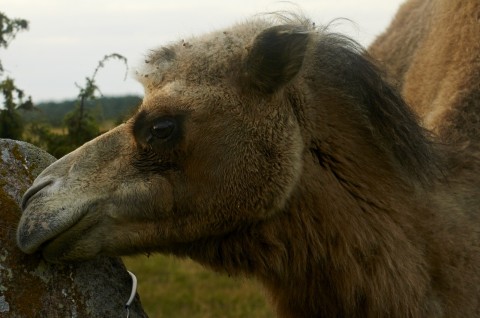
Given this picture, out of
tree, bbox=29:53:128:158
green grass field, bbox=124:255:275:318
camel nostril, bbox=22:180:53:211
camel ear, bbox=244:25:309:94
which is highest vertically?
camel ear, bbox=244:25:309:94

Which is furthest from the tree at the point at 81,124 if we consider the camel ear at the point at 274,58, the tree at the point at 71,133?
the camel ear at the point at 274,58

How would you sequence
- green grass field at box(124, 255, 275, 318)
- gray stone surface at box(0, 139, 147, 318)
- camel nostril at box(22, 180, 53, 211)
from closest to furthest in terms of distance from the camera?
gray stone surface at box(0, 139, 147, 318) < camel nostril at box(22, 180, 53, 211) < green grass field at box(124, 255, 275, 318)

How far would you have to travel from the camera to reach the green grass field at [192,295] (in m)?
12.0

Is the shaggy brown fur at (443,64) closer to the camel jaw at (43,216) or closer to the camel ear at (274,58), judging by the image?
the camel ear at (274,58)

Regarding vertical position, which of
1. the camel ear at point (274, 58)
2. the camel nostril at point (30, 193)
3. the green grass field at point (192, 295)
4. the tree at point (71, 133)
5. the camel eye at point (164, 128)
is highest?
the camel ear at point (274, 58)

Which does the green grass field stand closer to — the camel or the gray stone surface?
the camel

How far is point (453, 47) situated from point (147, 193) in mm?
3225

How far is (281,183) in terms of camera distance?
461 cm

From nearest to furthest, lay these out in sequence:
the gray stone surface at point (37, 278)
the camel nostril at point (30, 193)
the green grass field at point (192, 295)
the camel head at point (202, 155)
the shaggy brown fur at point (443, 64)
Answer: the gray stone surface at point (37, 278), the camel nostril at point (30, 193), the camel head at point (202, 155), the shaggy brown fur at point (443, 64), the green grass field at point (192, 295)

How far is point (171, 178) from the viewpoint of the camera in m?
4.59

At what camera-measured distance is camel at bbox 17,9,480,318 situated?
180 inches

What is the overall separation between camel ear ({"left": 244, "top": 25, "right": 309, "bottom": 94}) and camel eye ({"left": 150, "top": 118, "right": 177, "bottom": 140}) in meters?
0.47

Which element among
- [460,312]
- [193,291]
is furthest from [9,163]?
[193,291]

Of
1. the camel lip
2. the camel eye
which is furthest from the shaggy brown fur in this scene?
the camel lip
